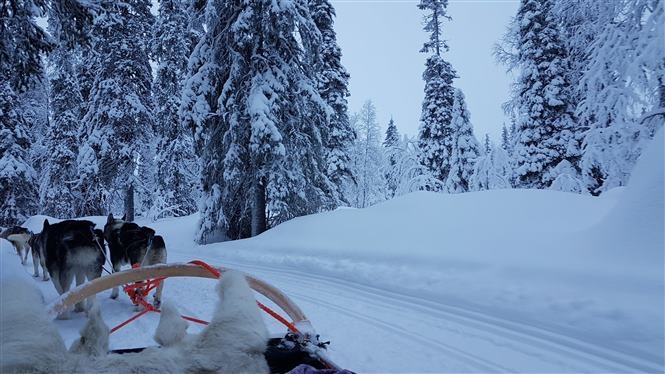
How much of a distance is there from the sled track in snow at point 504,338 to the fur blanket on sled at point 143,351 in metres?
3.45

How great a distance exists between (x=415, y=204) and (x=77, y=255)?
28.9ft

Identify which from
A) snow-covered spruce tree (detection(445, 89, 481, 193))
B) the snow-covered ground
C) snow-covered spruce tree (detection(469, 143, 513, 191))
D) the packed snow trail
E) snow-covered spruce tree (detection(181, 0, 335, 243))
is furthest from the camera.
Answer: snow-covered spruce tree (detection(445, 89, 481, 193))

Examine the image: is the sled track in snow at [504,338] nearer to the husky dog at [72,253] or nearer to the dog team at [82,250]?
the dog team at [82,250]

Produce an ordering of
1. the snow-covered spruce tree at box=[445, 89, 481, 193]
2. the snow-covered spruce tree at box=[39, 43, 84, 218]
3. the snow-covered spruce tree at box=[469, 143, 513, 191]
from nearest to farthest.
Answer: the snow-covered spruce tree at box=[469, 143, 513, 191] < the snow-covered spruce tree at box=[445, 89, 481, 193] < the snow-covered spruce tree at box=[39, 43, 84, 218]

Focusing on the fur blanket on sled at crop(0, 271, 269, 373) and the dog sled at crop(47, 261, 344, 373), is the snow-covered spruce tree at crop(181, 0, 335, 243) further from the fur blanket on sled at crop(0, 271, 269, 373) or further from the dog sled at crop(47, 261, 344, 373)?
the fur blanket on sled at crop(0, 271, 269, 373)

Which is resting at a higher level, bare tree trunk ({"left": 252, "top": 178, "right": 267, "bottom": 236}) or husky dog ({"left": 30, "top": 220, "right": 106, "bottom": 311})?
bare tree trunk ({"left": 252, "top": 178, "right": 267, "bottom": 236})

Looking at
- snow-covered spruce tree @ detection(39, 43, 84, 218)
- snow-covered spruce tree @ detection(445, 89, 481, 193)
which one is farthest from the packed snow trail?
snow-covered spruce tree @ detection(39, 43, 84, 218)

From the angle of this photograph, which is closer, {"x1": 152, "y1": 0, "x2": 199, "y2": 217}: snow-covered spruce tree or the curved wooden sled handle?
the curved wooden sled handle

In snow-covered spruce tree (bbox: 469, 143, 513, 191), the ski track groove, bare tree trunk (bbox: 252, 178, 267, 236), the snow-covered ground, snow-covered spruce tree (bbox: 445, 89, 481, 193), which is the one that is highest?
snow-covered spruce tree (bbox: 445, 89, 481, 193)

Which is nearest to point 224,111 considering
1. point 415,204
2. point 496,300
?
point 415,204

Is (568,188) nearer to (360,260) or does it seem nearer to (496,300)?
(360,260)

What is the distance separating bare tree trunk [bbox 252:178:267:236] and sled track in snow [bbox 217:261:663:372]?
24.4 ft

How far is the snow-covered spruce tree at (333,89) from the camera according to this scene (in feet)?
68.4

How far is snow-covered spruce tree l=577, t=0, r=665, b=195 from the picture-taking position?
808 centimetres
